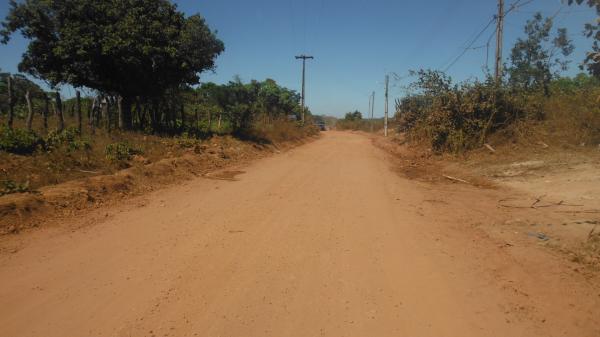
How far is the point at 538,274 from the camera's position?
14.2ft

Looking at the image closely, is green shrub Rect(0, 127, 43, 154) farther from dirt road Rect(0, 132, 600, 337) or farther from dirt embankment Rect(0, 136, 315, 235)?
dirt road Rect(0, 132, 600, 337)

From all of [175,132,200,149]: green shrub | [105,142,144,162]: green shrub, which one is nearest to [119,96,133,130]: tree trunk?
[175,132,200,149]: green shrub

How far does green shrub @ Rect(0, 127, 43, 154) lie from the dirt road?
11.5 ft

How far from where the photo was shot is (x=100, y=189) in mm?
7277

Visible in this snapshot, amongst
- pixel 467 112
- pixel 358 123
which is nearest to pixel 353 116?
pixel 358 123

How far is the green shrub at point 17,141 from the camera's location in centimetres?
794

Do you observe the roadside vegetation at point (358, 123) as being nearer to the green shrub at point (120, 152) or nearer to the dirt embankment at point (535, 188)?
the dirt embankment at point (535, 188)

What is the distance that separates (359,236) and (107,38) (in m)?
12.0

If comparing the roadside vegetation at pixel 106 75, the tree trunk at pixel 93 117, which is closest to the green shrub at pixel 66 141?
the roadside vegetation at pixel 106 75

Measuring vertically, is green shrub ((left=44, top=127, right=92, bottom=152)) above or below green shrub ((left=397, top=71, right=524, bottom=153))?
below

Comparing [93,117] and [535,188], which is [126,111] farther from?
[535,188]

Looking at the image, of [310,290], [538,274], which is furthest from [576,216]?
[310,290]

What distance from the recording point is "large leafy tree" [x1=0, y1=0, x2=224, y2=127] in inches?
516

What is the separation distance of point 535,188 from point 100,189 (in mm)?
9267
